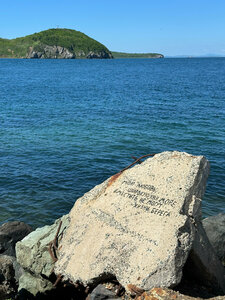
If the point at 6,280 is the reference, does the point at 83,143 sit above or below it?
below

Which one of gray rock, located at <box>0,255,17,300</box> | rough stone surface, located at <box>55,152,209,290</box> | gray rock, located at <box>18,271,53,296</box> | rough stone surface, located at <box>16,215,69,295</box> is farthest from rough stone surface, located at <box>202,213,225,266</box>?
gray rock, located at <box>0,255,17,300</box>

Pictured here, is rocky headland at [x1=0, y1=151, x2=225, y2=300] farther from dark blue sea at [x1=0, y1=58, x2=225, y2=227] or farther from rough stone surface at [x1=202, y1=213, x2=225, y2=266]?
dark blue sea at [x1=0, y1=58, x2=225, y2=227]

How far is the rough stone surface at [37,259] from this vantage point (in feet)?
27.5

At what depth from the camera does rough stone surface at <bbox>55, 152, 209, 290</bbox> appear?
275 inches

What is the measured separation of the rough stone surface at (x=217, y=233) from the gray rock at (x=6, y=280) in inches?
225

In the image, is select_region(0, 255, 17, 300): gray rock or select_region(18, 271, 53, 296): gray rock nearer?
select_region(0, 255, 17, 300): gray rock

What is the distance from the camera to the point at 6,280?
761 cm

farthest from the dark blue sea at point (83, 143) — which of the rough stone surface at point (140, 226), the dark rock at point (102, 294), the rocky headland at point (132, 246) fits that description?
the dark rock at point (102, 294)

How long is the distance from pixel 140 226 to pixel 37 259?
8.72 feet

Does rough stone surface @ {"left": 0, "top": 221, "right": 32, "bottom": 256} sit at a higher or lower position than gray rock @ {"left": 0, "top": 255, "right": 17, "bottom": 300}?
lower

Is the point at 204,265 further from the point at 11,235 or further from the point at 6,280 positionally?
the point at 11,235

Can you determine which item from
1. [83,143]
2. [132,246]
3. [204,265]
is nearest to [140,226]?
[132,246]

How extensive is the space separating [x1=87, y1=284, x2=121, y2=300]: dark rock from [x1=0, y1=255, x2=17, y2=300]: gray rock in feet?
5.55

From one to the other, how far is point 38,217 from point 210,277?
8647mm
